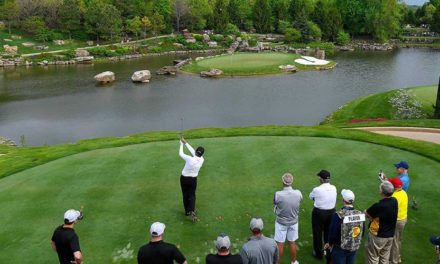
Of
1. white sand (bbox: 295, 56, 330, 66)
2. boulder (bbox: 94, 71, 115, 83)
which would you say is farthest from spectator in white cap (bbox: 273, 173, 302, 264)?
white sand (bbox: 295, 56, 330, 66)

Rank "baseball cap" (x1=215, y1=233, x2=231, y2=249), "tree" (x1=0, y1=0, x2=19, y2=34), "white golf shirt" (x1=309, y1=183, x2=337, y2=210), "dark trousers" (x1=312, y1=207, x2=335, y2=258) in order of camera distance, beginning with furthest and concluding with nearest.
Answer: "tree" (x1=0, y1=0, x2=19, y2=34) < "dark trousers" (x1=312, y1=207, x2=335, y2=258) < "white golf shirt" (x1=309, y1=183, x2=337, y2=210) < "baseball cap" (x1=215, y1=233, x2=231, y2=249)

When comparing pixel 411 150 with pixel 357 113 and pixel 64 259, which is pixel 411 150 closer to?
pixel 64 259

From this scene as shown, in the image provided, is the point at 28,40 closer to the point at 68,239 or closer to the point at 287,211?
the point at 68,239

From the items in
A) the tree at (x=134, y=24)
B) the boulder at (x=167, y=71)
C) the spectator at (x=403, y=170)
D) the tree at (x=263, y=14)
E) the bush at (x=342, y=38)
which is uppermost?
the tree at (x=263, y=14)

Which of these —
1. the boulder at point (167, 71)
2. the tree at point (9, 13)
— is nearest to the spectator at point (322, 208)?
the boulder at point (167, 71)

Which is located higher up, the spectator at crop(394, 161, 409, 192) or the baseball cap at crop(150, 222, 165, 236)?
the spectator at crop(394, 161, 409, 192)

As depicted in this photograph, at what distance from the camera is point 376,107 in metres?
40.2

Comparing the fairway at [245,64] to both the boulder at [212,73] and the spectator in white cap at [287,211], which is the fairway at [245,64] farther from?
the spectator in white cap at [287,211]

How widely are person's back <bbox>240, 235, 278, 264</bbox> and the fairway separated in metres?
59.1

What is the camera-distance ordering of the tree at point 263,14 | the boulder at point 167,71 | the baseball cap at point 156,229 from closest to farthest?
the baseball cap at point 156,229
the boulder at point 167,71
the tree at point 263,14

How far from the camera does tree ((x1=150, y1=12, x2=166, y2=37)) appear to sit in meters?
108

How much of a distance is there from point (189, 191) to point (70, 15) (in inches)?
3802

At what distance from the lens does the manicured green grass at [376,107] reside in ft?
124

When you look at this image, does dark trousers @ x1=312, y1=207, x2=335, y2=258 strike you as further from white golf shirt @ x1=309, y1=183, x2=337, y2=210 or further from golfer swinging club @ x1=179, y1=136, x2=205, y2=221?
golfer swinging club @ x1=179, y1=136, x2=205, y2=221
